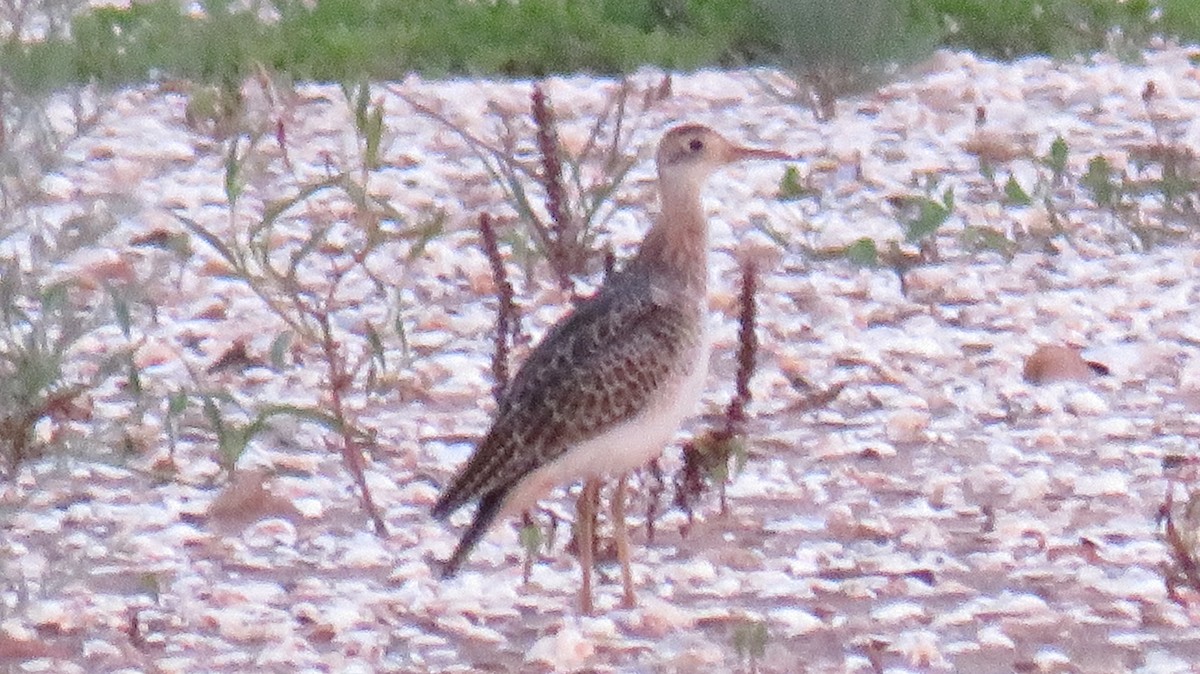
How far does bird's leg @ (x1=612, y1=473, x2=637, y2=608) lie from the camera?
5941 mm

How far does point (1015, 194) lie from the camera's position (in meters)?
9.00

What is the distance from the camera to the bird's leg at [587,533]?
19.4ft

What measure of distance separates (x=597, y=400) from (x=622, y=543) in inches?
12.7

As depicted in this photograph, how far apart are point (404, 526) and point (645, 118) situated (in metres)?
4.02

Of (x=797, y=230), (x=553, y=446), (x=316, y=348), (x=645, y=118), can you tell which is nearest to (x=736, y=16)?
(x=645, y=118)

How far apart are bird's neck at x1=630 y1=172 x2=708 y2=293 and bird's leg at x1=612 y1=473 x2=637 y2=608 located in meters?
0.54

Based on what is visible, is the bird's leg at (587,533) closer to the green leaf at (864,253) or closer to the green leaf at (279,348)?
the green leaf at (279,348)

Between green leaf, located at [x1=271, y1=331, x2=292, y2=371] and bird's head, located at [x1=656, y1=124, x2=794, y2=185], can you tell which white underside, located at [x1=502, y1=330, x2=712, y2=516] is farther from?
green leaf, located at [x1=271, y1=331, x2=292, y2=371]

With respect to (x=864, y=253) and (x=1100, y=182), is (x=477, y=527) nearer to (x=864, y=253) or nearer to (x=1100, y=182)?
(x=864, y=253)

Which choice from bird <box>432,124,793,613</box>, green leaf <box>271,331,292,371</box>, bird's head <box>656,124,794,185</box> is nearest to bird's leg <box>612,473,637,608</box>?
bird <box>432,124,793,613</box>

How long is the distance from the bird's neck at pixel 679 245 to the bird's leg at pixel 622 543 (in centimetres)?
54

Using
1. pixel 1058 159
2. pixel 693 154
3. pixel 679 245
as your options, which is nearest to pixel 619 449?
pixel 679 245

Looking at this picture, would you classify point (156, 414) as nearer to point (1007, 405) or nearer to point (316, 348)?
point (316, 348)

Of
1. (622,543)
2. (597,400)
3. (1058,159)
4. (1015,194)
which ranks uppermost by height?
(1058,159)
